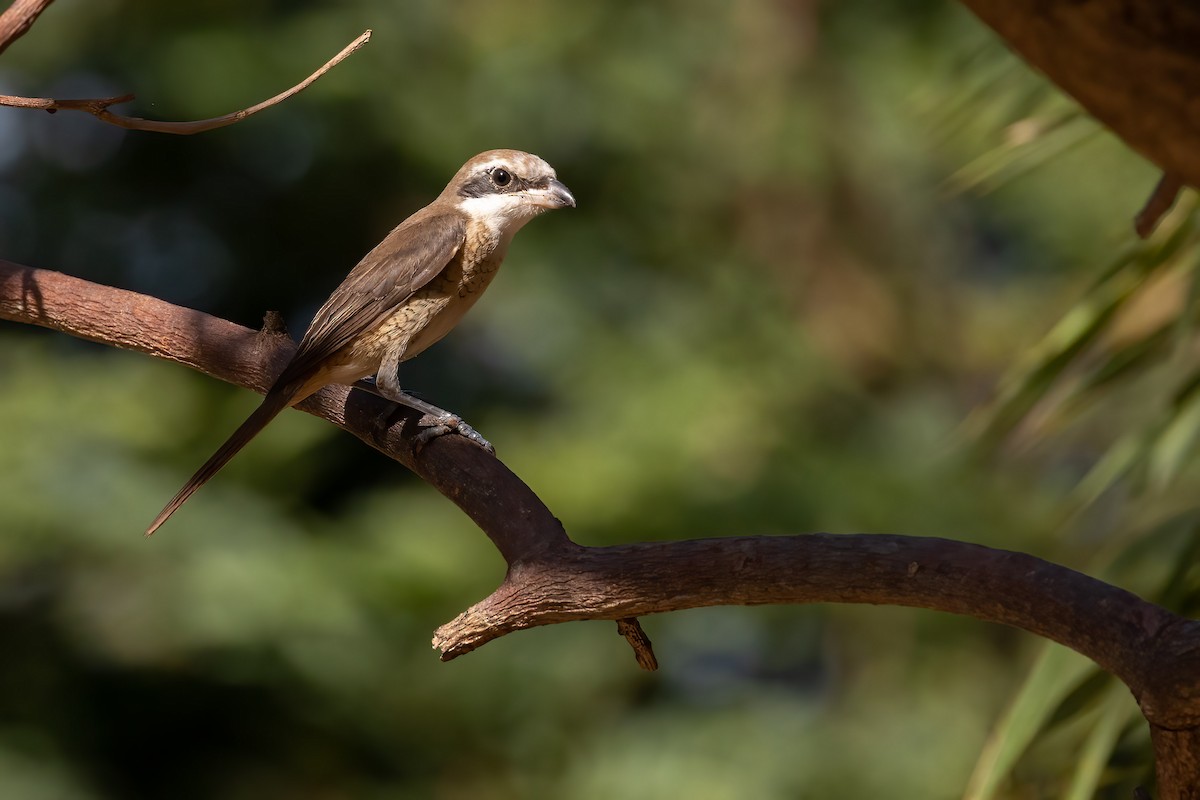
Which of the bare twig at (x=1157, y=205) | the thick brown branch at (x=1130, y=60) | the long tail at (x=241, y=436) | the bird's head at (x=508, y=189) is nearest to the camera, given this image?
the thick brown branch at (x=1130, y=60)

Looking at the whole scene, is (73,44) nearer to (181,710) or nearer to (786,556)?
→ (181,710)

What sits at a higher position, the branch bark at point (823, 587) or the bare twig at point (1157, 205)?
the bare twig at point (1157, 205)

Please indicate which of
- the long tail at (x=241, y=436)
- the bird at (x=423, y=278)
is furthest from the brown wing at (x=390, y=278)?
the long tail at (x=241, y=436)

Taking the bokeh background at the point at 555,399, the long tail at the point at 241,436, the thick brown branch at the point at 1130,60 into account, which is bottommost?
the bokeh background at the point at 555,399

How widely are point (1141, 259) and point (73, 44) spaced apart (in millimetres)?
6422

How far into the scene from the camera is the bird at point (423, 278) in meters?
3.25

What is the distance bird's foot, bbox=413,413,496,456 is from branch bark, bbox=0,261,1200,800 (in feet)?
0.31

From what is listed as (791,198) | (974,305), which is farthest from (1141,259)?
(974,305)

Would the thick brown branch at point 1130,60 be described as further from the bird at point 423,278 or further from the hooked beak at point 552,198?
the hooked beak at point 552,198

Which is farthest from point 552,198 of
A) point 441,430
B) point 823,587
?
point 823,587

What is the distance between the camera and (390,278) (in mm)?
3316

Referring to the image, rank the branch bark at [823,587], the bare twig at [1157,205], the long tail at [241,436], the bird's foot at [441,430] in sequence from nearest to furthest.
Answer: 1. the bare twig at [1157,205]
2. the branch bark at [823,587]
3. the bird's foot at [441,430]
4. the long tail at [241,436]

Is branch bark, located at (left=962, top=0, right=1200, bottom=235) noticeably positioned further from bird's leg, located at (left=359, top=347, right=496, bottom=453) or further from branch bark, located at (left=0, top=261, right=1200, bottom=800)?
bird's leg, located at (left=359, top=347, right=496, bottom=453)

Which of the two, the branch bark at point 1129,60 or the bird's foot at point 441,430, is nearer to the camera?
the branch bark at point 1129,60
